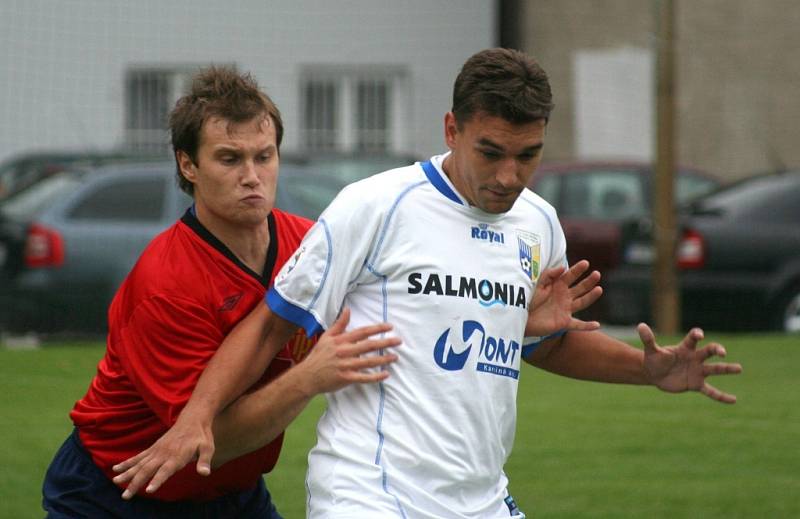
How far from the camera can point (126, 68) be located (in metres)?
25.3

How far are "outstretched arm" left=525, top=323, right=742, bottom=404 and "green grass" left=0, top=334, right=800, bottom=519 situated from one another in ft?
8.76

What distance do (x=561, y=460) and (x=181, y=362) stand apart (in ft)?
15.4

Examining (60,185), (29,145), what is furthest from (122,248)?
(29,145)

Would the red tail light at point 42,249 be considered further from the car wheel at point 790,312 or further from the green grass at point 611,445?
the car wheel at point 790,312

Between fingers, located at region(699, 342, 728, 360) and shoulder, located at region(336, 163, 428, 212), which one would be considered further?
fingers, located at region(699, 342, 728, 360)

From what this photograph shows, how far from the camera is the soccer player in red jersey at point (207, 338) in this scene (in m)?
3.95

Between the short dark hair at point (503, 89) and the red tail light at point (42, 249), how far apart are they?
31.2 feet

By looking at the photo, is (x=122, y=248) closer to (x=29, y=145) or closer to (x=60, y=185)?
Result: (x=60, y=185)

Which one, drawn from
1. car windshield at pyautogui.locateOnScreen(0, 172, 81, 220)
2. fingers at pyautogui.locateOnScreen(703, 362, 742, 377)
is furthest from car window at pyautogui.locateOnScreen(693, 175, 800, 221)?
fingers at pyautogui.locateOnScreen(703, 362, 742, 377)

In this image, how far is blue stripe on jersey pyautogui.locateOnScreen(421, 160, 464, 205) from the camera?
4070 millimetres

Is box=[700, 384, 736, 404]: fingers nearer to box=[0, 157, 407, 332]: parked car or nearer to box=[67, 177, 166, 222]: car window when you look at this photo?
box=[0, 157, 407, 332]: parked car

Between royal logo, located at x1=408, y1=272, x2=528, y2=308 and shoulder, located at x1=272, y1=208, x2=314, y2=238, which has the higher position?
shoulder, located at x1=272, y1=208, x2=314, y2=238

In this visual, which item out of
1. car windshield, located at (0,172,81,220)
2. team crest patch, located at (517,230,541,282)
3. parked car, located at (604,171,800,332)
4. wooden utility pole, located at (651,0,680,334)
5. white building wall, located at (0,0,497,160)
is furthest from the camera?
white building wall, located at (0,0,497,160)

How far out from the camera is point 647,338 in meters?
4.33
